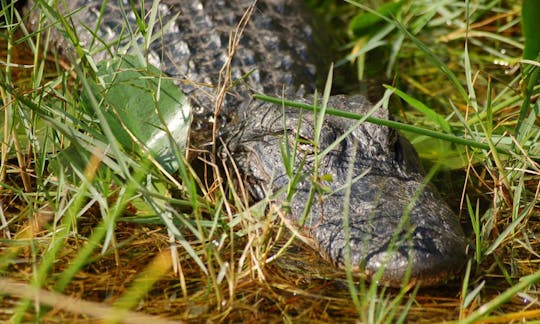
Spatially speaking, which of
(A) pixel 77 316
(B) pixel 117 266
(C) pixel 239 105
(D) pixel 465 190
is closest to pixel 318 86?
(C) pixel 239 105

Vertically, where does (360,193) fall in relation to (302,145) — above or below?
below

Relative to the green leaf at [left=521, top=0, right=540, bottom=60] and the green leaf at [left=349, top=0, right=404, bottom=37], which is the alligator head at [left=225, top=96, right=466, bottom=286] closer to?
the green leaf at [left=521, top=0, right=540, bottom=60]

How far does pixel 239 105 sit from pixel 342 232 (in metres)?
1.19

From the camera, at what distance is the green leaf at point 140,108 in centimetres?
269

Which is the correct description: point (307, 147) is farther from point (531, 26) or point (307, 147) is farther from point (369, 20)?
point (369, 20)

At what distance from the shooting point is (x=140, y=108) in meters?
2.82

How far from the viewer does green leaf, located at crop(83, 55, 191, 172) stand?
8.82 feet

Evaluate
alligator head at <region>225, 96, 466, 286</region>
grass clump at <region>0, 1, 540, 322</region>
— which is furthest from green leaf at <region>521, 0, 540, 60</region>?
alligator head at <region>225, 96, 466, 286</region>

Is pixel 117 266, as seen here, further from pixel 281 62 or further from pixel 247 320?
pixel 281 62

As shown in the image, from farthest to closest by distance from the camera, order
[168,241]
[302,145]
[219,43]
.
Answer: [219,43], [302,145], [168,241]

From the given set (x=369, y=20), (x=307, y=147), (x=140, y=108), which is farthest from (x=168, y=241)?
(x=369, y=20)

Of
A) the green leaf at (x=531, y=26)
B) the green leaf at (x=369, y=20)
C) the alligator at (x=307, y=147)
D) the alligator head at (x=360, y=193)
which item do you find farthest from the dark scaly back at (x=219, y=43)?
the green leaf at (x=531, y=26)

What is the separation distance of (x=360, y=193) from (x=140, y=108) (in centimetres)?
81

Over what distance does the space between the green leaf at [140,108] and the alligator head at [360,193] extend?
33 centimetres
